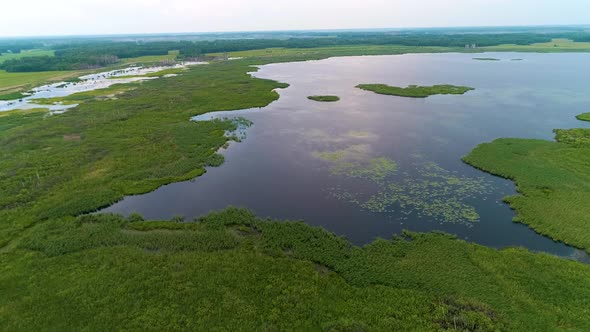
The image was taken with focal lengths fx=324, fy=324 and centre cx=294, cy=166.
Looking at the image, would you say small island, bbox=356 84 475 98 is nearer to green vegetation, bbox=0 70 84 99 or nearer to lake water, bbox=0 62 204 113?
lake water, bbox=0 62 204 113

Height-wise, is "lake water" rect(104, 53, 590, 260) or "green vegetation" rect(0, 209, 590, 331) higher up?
"lake water" rect(104, 53, 590, 260)

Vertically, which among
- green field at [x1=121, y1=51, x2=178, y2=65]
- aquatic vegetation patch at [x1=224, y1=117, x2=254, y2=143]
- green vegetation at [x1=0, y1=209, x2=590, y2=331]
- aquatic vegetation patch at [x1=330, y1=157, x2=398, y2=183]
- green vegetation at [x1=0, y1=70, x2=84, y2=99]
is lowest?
green vegetation at [x1=0, y1=209, x2=590, y2=331]

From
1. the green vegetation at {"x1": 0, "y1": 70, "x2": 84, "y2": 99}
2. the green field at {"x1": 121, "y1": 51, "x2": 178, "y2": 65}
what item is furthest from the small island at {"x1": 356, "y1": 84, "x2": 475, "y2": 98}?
the green field at {"x1": 121, "y1": 51, "x2": 178, "y2": 65}

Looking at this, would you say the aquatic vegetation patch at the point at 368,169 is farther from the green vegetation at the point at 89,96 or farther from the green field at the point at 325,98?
the green vegetation at the point at 89,96

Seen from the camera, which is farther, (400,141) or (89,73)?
(89,73)

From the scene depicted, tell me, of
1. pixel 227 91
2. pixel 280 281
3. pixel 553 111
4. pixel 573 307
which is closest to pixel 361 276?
pixel 280 281

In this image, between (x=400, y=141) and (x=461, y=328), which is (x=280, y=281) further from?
(x=400, y=141)
